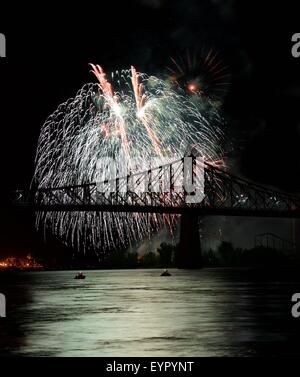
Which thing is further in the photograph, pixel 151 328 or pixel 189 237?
pixel 189 237

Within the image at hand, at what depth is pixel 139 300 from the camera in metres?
57.0

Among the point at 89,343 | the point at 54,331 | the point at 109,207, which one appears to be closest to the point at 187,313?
the point at 54,331

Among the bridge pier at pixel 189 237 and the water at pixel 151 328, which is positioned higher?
the bridge pier at pixel 189 237

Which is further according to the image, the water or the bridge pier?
the bridge pier

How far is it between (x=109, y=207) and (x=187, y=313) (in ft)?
256

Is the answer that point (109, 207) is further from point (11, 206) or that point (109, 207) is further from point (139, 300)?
point (139, 300)

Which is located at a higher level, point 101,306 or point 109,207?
point 109,207

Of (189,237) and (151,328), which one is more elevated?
(189,237)

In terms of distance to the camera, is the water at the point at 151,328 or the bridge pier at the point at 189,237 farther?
the bridge pier at the point at 189,237
